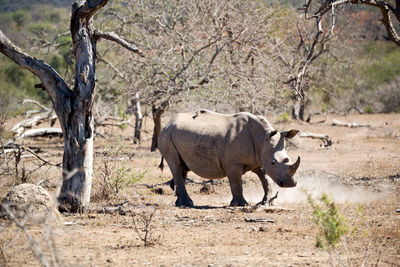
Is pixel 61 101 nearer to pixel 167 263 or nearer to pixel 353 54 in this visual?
pixel 167 263

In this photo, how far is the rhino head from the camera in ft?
29.5

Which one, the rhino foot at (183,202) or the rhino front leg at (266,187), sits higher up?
the rhino front leg at (266,187)

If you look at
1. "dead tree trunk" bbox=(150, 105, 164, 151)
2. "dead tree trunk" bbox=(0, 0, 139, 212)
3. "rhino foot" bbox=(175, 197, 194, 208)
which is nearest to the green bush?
"dead tree trunk" bbox=(0, 0, 139, 212)

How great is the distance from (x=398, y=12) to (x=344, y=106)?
1755 cm

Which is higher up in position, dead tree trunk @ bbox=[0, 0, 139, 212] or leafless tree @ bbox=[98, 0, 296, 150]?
leafless tree @ bbox=[98, 0, 296, 150]

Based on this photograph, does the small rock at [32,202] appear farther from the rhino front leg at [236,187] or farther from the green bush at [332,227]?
the green bush at [332,227]

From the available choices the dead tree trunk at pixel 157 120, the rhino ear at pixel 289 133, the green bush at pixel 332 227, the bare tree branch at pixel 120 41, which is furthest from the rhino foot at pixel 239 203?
the dead tree trunk at pixel 157 120

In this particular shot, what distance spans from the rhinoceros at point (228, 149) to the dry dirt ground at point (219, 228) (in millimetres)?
486

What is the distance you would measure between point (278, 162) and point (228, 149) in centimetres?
100

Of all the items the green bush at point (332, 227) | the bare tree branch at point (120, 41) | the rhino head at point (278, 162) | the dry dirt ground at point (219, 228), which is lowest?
the dry dirt ground at point (219, 228)

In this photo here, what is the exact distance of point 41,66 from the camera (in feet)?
27.6

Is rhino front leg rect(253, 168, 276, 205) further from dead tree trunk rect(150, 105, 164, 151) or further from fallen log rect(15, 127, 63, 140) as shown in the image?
fallen log rect(15, 127, 63, 140)

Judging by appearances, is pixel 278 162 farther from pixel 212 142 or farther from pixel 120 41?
pixel 120 41

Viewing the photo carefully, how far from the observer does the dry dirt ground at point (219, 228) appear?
19.9 ft
